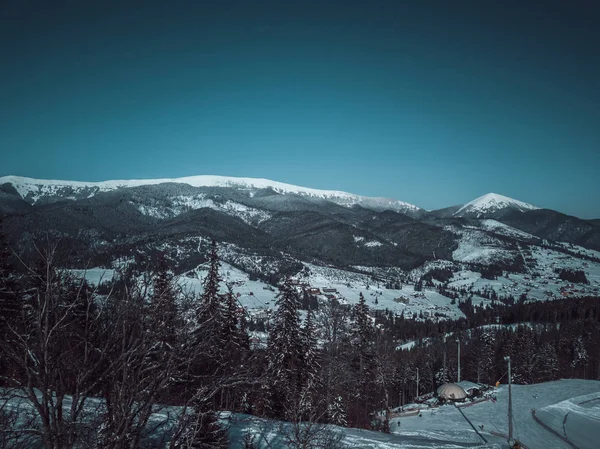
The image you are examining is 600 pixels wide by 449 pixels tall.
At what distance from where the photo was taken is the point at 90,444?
16.9 ft

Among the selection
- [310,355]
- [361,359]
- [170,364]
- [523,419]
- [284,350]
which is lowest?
[523,419]

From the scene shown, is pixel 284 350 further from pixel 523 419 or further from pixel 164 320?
pixel 523 419

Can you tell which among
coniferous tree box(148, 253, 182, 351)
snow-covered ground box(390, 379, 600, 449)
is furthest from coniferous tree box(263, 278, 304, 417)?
coniferous tree box(148, 253, 182, 351)

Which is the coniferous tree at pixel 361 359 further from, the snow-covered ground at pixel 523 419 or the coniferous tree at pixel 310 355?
the coniferous tree at pixel 310 355

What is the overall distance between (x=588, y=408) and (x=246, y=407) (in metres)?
42.1

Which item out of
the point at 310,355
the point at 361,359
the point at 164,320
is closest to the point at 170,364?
the point at 164,320

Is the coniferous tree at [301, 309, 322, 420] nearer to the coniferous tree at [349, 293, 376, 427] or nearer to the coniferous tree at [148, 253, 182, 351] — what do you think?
the coniferous tree at [349, 293, 376, 427]

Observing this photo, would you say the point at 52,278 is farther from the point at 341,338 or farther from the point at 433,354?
the point at 433,354

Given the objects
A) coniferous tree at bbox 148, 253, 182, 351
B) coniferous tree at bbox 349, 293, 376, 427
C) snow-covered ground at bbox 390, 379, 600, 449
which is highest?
coniferous tree at bbox 148, 253, 182, 351

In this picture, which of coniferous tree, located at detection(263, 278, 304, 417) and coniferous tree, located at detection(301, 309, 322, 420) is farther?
coniferous tree, located at detection(301, 309, 322, 420)

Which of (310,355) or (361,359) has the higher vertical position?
(310,355)

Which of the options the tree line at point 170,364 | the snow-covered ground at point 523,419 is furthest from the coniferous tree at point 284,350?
the snow-covered ground at point 523,419

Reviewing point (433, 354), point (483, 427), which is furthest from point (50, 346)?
point (433, 354)

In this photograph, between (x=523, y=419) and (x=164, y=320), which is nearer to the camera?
(x=164, y=320)
